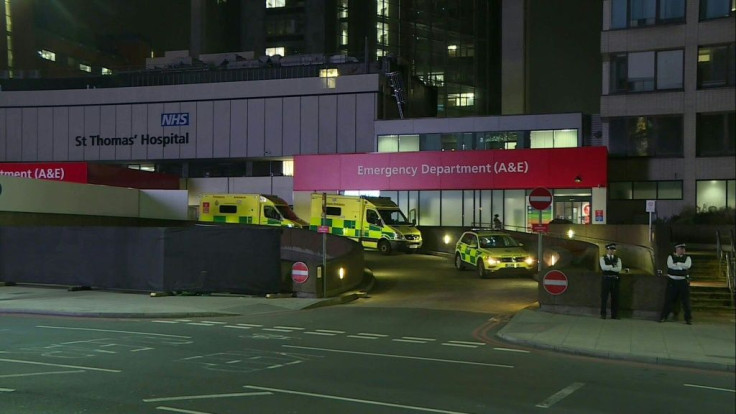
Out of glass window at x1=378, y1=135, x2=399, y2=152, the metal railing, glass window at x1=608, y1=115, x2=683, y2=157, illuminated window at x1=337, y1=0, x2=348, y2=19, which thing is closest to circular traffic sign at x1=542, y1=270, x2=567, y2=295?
the metal railing

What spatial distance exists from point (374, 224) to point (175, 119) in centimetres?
3436

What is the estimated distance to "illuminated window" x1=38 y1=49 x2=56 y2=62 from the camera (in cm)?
11188

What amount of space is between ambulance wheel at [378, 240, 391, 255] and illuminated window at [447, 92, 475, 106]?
6238cm

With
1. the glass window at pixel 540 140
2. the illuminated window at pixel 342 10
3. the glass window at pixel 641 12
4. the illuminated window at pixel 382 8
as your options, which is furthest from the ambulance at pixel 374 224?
the illuminated window at pixel 342 10

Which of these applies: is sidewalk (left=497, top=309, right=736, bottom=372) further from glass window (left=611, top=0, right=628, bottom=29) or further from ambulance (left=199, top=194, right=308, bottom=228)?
glass window (left=611, top=0, right=628, bottom=29)

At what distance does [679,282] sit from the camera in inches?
567

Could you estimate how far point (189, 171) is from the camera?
64188mm

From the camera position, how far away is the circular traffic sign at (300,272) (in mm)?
20411

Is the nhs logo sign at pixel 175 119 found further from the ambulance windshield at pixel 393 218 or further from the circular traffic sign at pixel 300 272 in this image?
the circular traffic sign at pixel 300 272

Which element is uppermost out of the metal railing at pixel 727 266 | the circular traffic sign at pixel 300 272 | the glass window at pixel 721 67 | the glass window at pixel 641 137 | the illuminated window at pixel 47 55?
the illuminated window at pixel 47 55

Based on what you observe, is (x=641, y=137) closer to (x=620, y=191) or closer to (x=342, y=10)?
(x=620, y=191)

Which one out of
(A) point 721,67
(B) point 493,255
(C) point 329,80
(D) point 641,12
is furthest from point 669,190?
(A) point 721,67

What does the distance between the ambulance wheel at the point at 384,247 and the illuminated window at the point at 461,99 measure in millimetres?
62379

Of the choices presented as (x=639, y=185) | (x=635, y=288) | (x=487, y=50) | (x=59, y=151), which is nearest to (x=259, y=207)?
(x=639, y=185)
